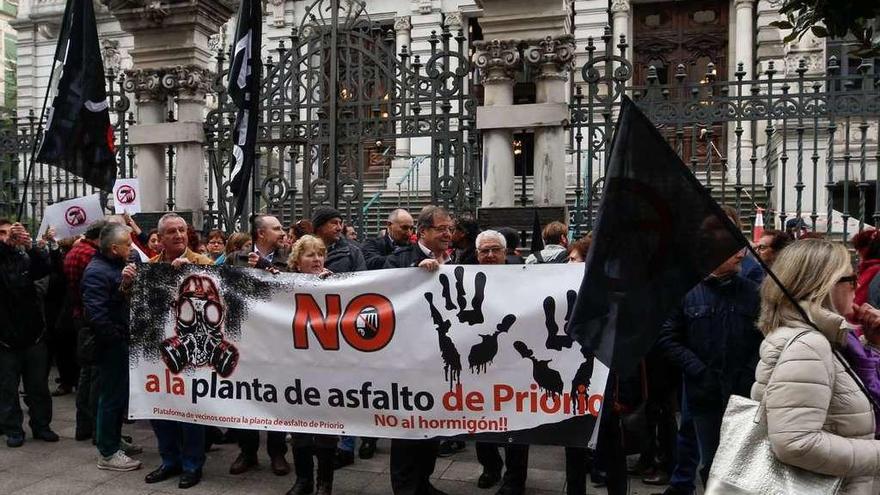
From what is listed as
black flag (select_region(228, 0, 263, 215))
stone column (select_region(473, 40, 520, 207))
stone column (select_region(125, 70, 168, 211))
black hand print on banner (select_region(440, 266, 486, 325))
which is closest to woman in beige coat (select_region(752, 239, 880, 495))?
black hand print on banner (select_region(440, 266, 486, 325))

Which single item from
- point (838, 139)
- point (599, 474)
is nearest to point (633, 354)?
point (599, 474)

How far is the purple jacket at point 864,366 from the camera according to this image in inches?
119

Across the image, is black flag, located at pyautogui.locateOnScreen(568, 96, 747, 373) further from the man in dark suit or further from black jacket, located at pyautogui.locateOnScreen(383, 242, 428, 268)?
the man in dark suit

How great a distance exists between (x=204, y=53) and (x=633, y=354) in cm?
888

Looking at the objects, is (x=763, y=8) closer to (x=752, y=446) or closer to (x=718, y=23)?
(x=718, y=23)

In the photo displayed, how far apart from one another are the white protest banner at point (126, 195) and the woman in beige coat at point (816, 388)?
832 centimetres

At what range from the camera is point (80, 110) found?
7.77 metres

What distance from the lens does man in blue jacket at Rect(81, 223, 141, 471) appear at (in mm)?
6023

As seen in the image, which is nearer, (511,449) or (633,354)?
(633,354)

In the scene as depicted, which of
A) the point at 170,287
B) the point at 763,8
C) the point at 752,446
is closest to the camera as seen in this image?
the point at 752,446

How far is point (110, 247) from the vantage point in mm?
6109

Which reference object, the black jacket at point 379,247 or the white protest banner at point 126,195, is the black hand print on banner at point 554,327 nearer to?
the black jacket at point 379,247

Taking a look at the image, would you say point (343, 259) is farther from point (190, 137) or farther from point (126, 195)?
point (190, 137)

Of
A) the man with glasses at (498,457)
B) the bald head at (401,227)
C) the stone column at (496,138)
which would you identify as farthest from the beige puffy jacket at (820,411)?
the stone column at (496,138)
